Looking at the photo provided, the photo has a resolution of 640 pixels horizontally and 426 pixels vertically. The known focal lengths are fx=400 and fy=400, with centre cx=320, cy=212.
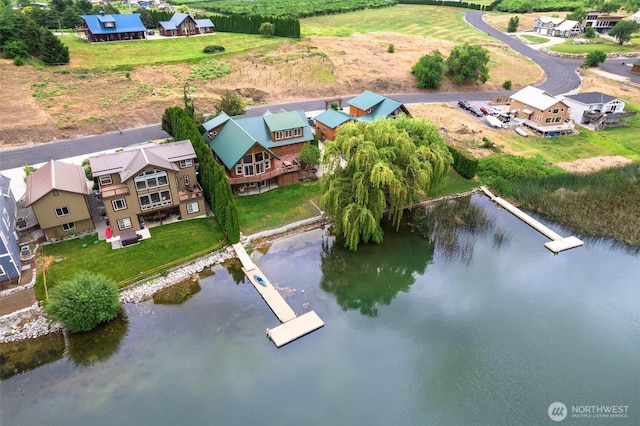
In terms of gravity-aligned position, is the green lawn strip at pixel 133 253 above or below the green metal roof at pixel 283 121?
below

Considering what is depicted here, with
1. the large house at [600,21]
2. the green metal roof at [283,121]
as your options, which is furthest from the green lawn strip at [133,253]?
the large house at [600,21]

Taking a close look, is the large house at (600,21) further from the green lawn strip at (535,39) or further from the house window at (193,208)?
the house window at (193,208)

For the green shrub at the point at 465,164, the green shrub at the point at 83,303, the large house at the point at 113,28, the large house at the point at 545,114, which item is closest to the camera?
the green shrub at the point at 83,303

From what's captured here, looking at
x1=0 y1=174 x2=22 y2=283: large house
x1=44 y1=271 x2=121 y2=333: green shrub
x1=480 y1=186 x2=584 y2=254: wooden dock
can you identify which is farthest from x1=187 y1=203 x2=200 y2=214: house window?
x1=480 y1=186 x2=584 y2=254: wooden dock

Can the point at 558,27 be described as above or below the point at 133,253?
above

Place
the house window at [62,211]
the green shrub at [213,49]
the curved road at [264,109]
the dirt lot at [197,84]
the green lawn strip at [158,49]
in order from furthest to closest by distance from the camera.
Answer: the green shrub at [213,49] → the green lawn strip at [158,49] → the dirt lot at [197,84] → the curved road at [264,109] → the house window at [62,211]

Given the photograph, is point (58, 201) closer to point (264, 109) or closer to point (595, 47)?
point (264, 109)

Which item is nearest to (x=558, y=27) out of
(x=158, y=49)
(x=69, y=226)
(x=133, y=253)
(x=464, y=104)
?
(x=464, y=104)

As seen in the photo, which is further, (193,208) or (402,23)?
(402,23)
